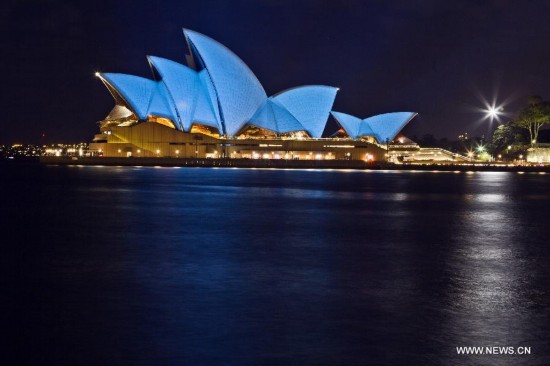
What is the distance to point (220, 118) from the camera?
8200 centimetres

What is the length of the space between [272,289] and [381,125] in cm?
9184

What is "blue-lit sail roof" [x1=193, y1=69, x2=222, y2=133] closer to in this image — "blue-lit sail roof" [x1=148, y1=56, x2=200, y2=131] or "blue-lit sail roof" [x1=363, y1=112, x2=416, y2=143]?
"blue-lit sail roof" [x1=148, y1=56, x2=200, y2=131]

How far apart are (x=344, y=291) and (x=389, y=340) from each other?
2.89 meters

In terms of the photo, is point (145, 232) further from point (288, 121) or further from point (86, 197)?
point (288, 121)

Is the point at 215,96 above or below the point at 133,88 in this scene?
below

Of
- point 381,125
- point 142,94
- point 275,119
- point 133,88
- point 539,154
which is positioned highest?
point 133,88

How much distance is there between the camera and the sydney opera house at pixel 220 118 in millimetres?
75312

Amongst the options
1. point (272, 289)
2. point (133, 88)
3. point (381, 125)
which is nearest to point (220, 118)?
point (133, 88)

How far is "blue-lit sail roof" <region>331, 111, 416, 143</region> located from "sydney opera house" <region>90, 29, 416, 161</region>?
16 cm

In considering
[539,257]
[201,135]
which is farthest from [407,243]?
[201,135]

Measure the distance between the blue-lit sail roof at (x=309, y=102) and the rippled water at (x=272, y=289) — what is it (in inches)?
2543

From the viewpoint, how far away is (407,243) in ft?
58.3

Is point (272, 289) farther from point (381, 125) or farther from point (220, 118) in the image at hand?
point (381, 125)

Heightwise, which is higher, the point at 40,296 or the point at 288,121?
the point at 288,121
